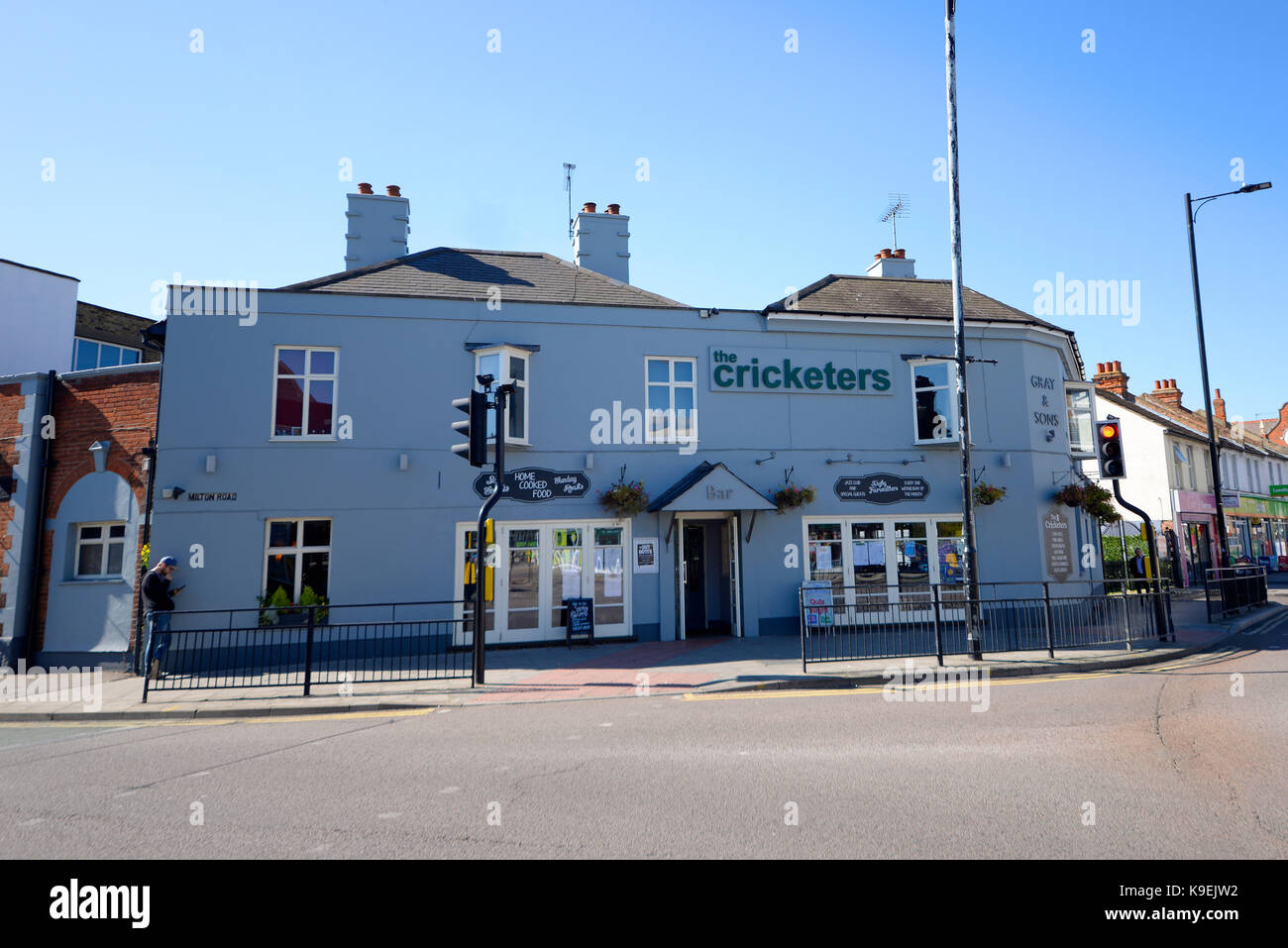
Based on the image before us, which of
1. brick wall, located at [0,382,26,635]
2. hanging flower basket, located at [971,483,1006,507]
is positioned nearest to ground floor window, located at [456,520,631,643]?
hanging flower basket, located at [971,483,1006,507]

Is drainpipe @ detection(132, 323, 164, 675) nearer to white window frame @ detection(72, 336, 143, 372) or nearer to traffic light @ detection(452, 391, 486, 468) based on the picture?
traffic light @ detection(452, 391, 486, 468)

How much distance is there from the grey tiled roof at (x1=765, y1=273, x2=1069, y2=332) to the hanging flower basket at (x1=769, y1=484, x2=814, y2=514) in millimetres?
4019

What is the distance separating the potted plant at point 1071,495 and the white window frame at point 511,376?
39.7 feet

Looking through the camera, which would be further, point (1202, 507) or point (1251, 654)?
point (1202, 507)

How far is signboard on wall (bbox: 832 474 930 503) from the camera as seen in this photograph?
16312mm

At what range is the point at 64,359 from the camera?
19.5 metres

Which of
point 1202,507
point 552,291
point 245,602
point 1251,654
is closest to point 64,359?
point 245,602

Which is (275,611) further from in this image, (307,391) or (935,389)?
(935,389)

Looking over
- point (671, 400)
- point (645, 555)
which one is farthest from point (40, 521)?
point (671, 400)

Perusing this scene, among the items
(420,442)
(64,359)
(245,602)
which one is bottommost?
(245,602)

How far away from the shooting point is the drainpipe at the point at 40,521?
14.4 metres

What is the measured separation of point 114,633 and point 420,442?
6720 millimetres

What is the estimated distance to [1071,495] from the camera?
55.8 feet
